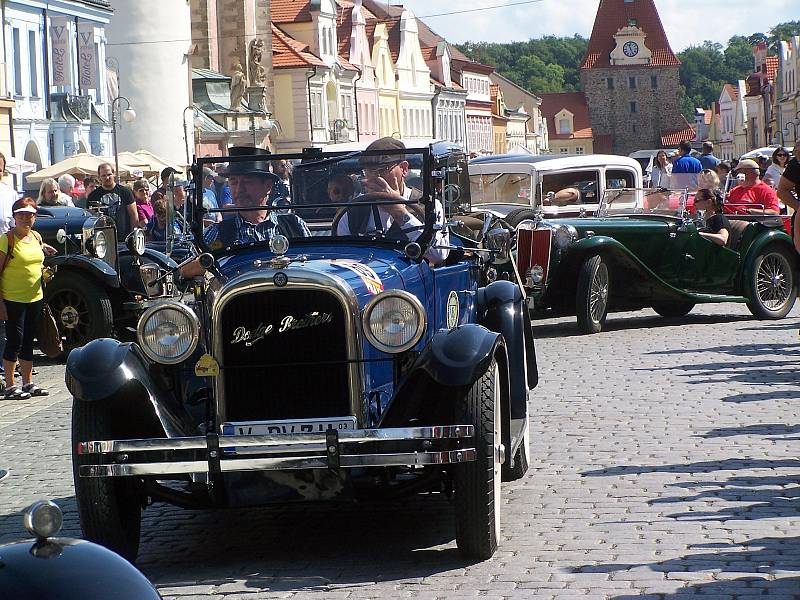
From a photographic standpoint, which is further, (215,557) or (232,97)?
(232,97)

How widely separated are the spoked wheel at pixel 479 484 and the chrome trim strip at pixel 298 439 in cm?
14

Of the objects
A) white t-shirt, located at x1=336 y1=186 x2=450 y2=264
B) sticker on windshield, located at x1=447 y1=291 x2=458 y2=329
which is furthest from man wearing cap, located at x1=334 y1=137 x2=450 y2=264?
sticker on windshield, located at x1=447 y1=291 x2=458 y2=329

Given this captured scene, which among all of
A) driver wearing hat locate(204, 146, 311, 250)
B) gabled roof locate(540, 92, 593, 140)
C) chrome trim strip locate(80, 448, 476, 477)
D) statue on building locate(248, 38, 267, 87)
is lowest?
chrome trim strip locate(80, 448, 476, 477)

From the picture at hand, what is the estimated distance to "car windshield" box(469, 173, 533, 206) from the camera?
22.5 m

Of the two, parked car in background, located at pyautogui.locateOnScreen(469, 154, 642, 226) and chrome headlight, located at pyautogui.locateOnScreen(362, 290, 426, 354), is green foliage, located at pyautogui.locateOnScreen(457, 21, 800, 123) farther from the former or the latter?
chrome headlight, located at pyautogui.locateOnScreen(362, 290, 426, 354)

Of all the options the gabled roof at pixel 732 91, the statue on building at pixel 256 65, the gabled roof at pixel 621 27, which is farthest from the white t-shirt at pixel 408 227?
the gabled roof at pixel 732 91

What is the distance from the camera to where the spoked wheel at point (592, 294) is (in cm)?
1630

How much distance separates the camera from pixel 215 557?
24.2ft

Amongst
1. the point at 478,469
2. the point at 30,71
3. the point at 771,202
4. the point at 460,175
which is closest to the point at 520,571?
the point at 478,469

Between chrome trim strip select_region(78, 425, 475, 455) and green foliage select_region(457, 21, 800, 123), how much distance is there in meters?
169

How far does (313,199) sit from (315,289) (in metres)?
1.41

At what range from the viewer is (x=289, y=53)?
80.8 metres

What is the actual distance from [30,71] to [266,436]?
1563 inches

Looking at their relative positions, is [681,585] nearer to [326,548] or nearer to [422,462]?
[422,462]
